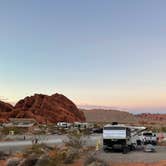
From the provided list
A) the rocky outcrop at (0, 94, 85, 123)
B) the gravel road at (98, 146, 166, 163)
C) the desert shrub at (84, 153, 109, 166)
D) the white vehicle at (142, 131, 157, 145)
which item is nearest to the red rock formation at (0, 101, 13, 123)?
the rocky outcrop at (0, 94, 85, 123)

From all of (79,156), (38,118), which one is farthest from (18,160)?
(38,118)

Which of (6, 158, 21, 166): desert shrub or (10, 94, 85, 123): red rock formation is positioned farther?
(10, 94, 85, 123): red rock formation

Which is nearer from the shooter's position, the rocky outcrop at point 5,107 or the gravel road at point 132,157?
the gravel road at point 132,157

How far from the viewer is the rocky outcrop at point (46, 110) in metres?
134

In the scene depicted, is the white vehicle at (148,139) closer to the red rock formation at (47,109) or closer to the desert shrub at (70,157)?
the desert shrub at (70,157)

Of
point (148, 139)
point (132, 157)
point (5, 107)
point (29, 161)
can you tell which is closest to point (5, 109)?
point (5, 107)

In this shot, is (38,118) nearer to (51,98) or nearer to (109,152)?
(51,98)

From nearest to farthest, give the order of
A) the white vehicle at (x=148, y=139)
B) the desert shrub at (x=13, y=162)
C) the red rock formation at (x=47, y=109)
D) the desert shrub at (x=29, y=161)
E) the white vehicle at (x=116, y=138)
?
the desert shrub at (x=29, y=161) → the desert shrub at (x=13, y=162) → the white vehicle at (x=116, y=138) → the white vehicle at (x=148, y=139) → the red rock formation at (x=47, y=109)

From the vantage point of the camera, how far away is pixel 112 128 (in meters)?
38.9

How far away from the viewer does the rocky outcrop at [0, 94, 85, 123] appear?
134500mm

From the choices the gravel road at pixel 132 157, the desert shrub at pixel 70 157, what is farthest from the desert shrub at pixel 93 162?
the gravel road at pixel 132 157

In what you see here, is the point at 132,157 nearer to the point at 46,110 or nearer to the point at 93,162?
the point at 93,162

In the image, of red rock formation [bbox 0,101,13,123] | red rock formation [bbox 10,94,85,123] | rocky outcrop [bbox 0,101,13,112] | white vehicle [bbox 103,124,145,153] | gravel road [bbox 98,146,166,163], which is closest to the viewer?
gravel road [bbox 98,146,166,163]

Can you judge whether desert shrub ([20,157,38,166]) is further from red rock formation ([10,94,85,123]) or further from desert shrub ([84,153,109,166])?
red rock formation ([10,94,85,123])
